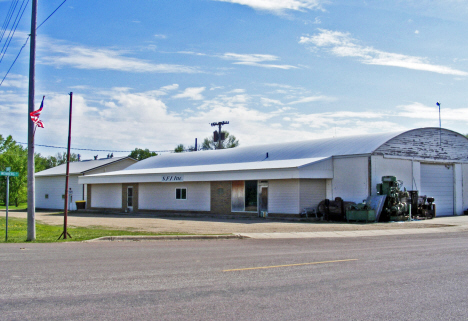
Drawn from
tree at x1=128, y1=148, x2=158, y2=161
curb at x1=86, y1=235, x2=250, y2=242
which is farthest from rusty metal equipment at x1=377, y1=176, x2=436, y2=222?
tree at x1=128, y1=148, x2=158, y2=161

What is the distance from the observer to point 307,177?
2783 centimetres

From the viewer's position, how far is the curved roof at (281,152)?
2992cm

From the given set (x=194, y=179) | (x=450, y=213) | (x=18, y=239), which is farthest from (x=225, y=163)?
(x=18, y=239)

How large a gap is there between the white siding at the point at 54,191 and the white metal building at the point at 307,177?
25.6ft

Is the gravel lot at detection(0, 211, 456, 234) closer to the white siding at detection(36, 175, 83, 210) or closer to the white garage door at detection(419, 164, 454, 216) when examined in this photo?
the white garage door at detection(419, 164, 454, 216)

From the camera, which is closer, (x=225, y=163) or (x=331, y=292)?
(x=331, y=292)

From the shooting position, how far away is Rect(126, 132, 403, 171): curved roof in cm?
2992

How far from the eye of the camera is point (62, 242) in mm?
15336

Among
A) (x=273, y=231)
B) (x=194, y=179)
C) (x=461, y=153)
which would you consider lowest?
(x=273, y=231)

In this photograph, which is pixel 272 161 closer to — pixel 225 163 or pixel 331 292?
pixel 225 163

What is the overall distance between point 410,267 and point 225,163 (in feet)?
95.9

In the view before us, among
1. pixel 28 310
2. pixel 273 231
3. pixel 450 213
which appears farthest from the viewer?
pixel 450 213

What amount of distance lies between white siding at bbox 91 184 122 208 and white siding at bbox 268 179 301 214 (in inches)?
659

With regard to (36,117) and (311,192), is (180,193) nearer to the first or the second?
(311,192)
